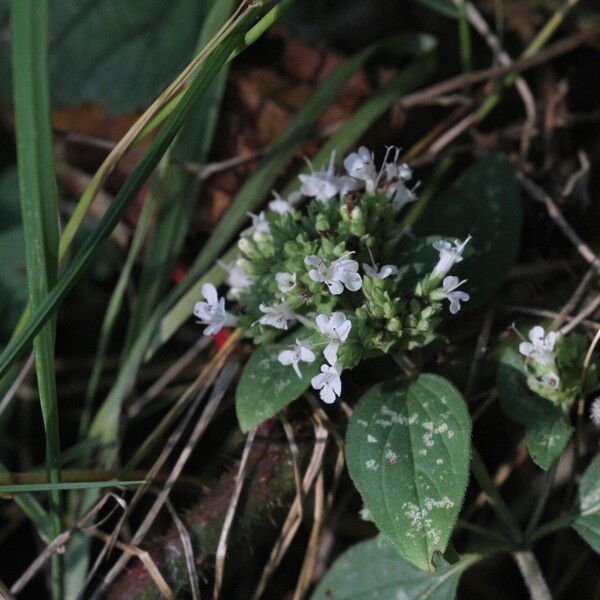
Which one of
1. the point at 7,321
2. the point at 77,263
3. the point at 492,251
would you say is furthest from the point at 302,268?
the point at 7,321

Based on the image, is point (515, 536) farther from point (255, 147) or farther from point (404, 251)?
point (255, 147)

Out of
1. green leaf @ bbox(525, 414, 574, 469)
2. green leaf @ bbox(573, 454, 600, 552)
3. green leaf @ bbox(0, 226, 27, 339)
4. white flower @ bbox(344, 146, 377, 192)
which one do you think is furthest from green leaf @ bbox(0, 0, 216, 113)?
green leaf @ bbox(573, 454, 600, 552)

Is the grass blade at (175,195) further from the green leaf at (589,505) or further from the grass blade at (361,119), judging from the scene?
the green leaf at (589,505)

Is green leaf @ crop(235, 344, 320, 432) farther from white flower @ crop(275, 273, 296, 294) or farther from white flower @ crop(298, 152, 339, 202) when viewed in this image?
white flower @ crop(298, 152, 339, 202)

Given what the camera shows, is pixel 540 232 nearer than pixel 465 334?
No

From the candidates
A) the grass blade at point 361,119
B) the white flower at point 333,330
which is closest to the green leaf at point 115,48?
the grass blade at point 361,119

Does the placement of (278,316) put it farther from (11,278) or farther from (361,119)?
(11,278)

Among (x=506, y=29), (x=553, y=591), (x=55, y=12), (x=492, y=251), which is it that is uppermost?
(x=55, y=12)

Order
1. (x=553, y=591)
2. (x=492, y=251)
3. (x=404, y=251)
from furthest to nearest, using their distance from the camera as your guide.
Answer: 1. (x=553, y=591)
2. (x=492, y=251)
3. (x=404, y=251)
